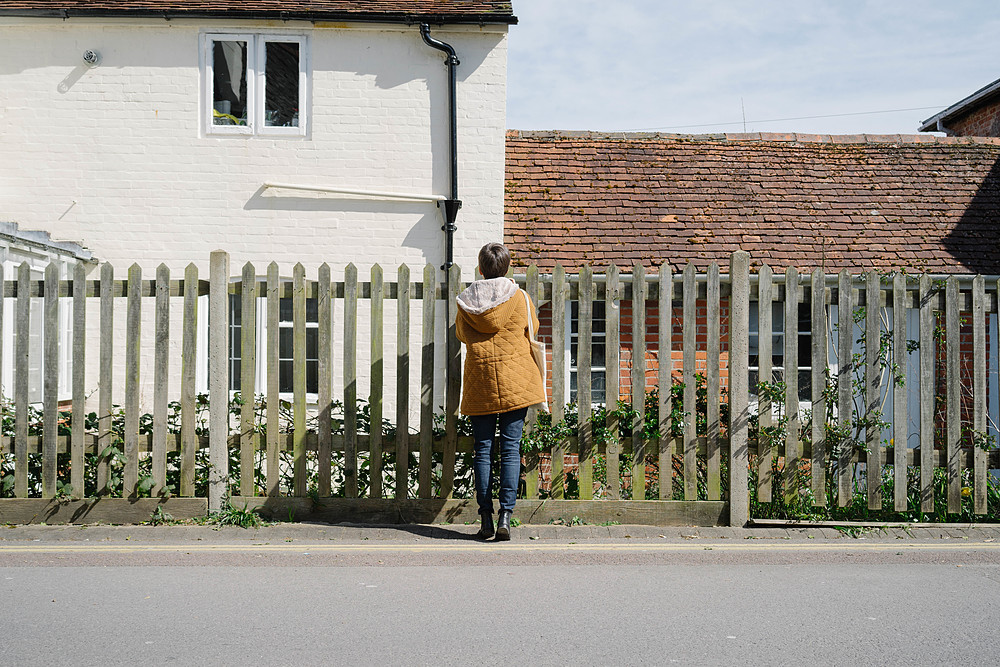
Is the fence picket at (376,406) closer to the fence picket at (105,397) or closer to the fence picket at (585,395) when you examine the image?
the fence picket at (585,395)

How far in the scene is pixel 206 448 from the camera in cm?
625

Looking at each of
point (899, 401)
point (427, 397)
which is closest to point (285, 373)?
point (427, 397)

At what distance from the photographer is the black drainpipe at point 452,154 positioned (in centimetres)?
984

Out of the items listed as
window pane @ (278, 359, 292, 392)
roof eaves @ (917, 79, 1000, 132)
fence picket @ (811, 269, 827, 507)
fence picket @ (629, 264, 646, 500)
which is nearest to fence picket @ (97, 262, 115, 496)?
fence picket @ (629, 264, 646, 500)

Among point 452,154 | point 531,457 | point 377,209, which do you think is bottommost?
point 531,457

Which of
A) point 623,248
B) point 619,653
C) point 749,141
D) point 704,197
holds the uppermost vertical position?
point 749,141

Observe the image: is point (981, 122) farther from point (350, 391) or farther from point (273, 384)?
point (273, 384)

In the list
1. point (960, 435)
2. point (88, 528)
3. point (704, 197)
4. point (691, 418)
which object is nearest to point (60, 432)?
point (88, 528)

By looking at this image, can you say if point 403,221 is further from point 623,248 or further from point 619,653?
point 619,653

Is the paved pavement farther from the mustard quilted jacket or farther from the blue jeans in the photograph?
the mustard quilted jacket

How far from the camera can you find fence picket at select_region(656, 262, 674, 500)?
6.08m

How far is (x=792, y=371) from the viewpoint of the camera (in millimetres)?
6066

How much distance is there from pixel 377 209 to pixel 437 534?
16.4 feet

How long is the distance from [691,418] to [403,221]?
16.1ft
